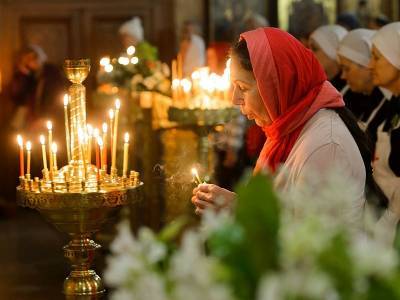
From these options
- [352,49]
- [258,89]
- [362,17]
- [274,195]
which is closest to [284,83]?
[258,89]

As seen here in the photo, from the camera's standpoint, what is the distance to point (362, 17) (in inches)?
590

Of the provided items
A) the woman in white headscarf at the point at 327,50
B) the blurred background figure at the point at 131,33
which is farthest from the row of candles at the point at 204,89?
the blurred background figure at the point at 131,33

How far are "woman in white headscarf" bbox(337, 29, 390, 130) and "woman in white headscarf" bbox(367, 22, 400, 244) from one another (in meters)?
0.71

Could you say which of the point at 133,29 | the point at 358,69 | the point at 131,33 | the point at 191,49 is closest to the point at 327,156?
the point at 358,69

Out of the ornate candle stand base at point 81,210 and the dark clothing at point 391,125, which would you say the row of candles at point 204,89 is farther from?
the ornate candle stand base at point 81,210

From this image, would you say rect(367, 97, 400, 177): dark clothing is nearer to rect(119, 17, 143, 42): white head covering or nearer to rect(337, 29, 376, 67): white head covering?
rect(337, 29, 376, 67): white head covering

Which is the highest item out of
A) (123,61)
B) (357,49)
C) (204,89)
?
(357,49)

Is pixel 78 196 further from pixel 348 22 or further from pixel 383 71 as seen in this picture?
pixel 348 22

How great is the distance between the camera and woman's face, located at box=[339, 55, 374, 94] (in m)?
7.32

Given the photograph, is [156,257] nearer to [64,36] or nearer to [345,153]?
[345,153]

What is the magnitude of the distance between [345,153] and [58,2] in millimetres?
10299

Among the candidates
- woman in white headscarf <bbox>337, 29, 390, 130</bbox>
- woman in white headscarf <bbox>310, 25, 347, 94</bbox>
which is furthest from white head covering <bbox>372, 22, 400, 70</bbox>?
woman in white headscarf <bbox>310, 25, 347, 94</bbox>

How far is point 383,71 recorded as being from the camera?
6203 millimetres

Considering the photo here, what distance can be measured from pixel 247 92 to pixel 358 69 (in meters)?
3.79
